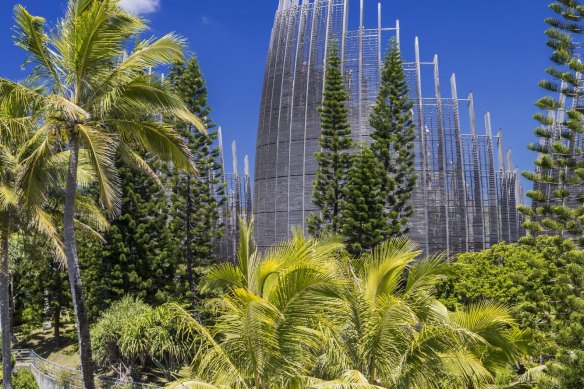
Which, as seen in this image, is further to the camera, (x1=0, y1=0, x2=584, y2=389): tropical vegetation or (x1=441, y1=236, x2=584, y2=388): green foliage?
(x1=441, y1=236, x2=584, y2=388): green foliage

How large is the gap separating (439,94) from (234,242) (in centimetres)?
1462

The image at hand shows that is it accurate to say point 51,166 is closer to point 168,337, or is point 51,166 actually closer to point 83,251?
point 168,337

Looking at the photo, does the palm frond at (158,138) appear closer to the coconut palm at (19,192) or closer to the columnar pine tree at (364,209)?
the coconut palm at (19,192)

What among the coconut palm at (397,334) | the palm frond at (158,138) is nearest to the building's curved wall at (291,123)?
the palm frond at (158,138)

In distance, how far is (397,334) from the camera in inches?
256

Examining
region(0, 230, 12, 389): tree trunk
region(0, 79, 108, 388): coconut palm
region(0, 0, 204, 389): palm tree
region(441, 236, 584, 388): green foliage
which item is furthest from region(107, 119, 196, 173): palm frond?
region(0, 230, 12, 389): tree trunk

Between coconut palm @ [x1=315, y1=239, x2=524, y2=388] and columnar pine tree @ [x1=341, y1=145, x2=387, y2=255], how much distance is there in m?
15.7

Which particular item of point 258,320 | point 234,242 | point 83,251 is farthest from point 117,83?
point 234,242

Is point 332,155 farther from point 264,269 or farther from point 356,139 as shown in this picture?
point 264,269

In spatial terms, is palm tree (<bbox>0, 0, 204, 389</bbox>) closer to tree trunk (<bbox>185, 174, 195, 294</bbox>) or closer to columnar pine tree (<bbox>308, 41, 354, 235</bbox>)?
columnar pine tree (<bbox>308, 41, 354, 235</bbox>)

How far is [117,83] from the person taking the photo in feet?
30.1

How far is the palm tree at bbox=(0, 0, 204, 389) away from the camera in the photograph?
29.0 feet

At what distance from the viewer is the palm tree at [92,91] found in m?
8.83

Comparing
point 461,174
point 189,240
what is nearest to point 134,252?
point 189,240
